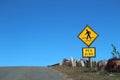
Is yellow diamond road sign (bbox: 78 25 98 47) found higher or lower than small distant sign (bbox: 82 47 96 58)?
higher

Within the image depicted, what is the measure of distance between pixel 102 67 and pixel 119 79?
7690 mm

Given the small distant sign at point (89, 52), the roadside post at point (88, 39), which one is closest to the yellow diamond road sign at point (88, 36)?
the roadside post at point (88, 39)

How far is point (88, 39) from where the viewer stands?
99.8 ft

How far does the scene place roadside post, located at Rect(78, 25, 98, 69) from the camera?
30.3 metres

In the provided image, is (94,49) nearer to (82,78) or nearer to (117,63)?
(117,63)

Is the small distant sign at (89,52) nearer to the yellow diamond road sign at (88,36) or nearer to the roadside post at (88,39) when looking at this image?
the roadside post at (88,39)

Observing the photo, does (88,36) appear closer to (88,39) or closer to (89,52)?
(88,39)

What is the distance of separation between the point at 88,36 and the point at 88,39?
20 centimetres

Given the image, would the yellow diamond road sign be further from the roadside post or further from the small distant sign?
the small distant sign

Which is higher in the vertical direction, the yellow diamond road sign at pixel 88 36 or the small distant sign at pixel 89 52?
the yellow diamond road sign at pixel 88 36

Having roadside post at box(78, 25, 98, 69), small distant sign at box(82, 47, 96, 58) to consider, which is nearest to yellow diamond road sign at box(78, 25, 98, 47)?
roadside post at box(78, 25, 98, 69)

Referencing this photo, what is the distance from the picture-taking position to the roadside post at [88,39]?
3028cm

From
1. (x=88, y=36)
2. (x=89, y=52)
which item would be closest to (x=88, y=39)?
(x=88, y=36)

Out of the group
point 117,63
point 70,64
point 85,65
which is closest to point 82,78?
point 117,63
